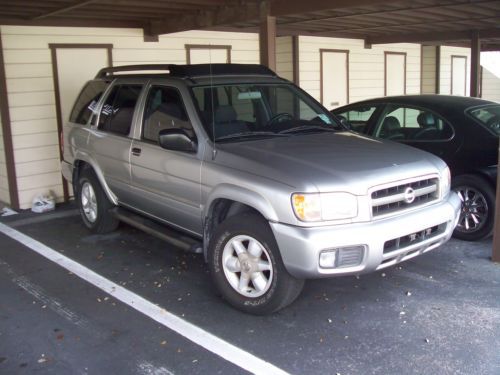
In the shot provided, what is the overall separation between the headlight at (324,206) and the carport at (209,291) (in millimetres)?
887

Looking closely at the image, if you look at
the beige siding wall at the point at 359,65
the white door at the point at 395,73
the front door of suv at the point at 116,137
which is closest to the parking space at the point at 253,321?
the front door of suv at the point at 116,137

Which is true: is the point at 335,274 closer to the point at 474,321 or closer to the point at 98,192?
the point at 474,321

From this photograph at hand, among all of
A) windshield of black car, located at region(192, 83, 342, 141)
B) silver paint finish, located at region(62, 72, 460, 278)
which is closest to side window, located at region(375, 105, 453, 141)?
windshield of black car, located at region(192, 83, 342, 141)

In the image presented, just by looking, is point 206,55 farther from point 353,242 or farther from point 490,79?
point 490,79

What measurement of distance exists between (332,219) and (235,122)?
1.47m

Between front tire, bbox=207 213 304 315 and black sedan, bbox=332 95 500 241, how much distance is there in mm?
2089

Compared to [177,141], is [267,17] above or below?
above

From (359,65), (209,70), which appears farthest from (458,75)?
(209,70)

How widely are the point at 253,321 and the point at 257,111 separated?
1.95 m

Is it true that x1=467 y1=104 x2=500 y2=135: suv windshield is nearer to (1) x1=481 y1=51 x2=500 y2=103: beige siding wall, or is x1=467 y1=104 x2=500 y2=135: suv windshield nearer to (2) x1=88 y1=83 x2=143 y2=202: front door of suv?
(2) x1=88 y1=83 x2=143 y2=202: front door of suv

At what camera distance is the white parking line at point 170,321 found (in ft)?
11.6

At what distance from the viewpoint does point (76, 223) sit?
720 cm

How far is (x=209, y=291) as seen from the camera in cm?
476

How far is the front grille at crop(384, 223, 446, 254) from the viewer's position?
3936 mm
